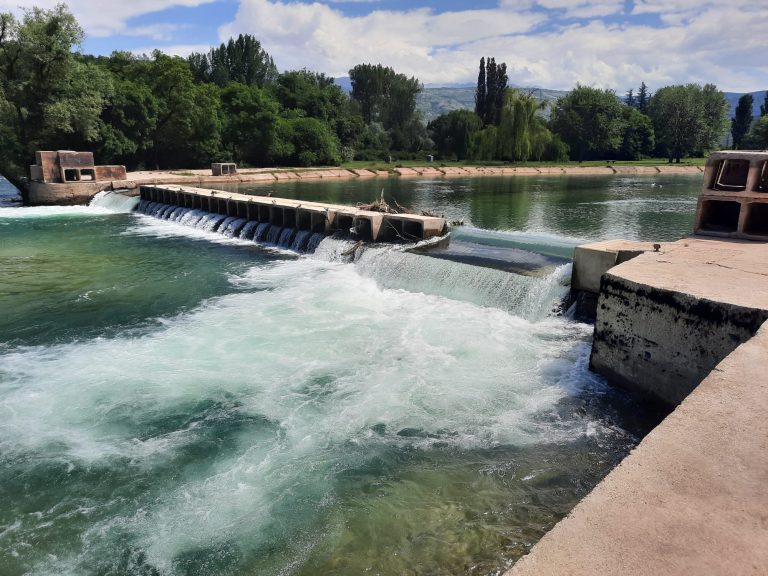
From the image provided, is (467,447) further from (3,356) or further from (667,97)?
(667,97)

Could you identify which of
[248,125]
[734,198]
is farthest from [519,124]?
[734,198]

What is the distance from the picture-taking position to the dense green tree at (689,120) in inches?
3081

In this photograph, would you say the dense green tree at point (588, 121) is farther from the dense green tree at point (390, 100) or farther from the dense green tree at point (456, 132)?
the dense green tree at point (390, 100)

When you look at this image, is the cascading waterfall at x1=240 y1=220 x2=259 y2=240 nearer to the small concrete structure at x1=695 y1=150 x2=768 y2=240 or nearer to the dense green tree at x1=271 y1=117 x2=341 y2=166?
the small concrete structure at x1=695 y1=150 x2=768 y2=240

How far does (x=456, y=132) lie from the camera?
7419 centimetres

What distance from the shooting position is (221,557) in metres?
5.51

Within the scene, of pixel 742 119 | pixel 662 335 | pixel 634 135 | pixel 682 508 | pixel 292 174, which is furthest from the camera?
pixel 742 119

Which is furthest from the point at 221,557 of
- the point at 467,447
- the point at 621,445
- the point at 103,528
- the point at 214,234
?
the point at 214,234

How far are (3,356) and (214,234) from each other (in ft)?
48.5

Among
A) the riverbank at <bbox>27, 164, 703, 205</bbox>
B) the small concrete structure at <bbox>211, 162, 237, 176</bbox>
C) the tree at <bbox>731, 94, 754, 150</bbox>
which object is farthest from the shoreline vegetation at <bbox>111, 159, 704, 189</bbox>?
the tree at <bbox>731, 94, 754, 150</bbox>

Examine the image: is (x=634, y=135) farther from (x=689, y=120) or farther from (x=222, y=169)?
(x=222, y=169)

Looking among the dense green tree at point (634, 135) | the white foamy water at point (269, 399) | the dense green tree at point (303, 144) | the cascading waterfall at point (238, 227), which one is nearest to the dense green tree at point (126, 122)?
the dense green tree at point (303, 144)

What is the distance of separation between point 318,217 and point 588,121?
66.8m

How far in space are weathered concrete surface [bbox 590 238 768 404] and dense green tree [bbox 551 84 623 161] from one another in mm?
72714
